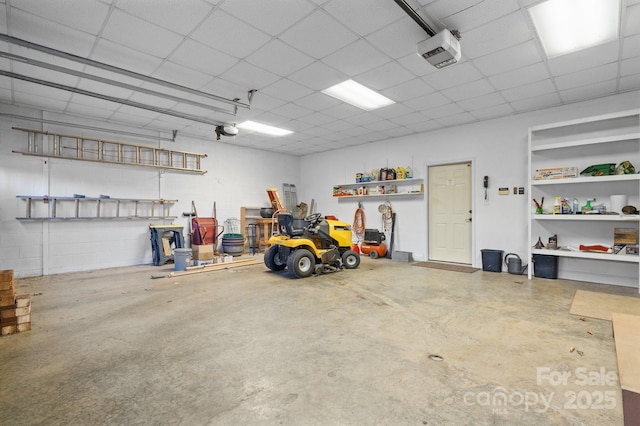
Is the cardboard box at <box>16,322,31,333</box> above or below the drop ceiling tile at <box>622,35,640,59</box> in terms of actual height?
below

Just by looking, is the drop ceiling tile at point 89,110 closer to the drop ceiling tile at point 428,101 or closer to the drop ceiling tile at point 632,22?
the drop ceiling tile at point 428,101

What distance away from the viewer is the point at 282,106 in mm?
5164

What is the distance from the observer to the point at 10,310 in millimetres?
2756

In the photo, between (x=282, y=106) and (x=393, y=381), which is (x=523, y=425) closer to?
(x=393, y=381)

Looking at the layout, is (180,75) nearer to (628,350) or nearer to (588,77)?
(628,350)

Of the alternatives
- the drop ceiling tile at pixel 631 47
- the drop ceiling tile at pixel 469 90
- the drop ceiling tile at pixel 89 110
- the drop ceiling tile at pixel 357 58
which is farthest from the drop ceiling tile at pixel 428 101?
the drop ceiling tile at pixel 89 110

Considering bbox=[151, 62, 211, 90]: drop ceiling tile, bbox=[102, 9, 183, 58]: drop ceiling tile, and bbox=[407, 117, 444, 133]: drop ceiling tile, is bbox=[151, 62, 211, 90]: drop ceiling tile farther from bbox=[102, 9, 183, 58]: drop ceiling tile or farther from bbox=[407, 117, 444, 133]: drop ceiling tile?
bbox=[407, 117, 444, 133]: drop ceiling tile

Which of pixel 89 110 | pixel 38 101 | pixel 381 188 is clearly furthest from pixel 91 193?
pixel 381 188

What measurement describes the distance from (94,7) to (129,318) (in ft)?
10.2

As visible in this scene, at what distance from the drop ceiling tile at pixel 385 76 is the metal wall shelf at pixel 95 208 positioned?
5183 mm

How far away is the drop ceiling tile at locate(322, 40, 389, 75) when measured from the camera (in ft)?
10.9

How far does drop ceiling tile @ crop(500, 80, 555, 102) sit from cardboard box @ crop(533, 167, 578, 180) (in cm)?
129

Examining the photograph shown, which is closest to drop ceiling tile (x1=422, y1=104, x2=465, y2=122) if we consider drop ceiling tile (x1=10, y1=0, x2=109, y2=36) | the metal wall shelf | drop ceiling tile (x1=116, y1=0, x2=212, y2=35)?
drop ceiling tile (x1=116, y1=0, x2=212, y2=35)

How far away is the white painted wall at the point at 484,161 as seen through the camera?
5168 millimetres
